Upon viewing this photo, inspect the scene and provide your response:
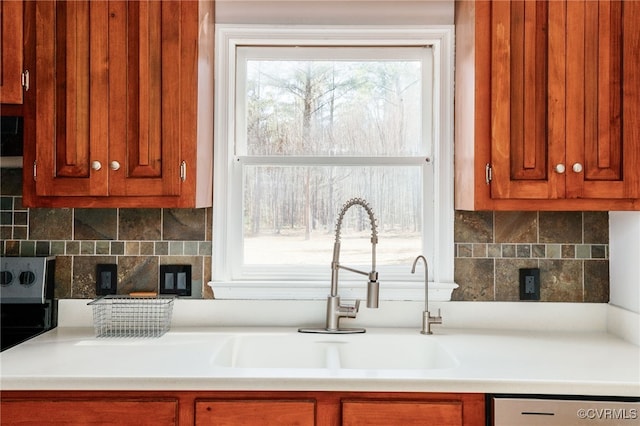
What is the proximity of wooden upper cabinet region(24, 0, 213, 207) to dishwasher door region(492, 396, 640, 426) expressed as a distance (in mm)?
1249

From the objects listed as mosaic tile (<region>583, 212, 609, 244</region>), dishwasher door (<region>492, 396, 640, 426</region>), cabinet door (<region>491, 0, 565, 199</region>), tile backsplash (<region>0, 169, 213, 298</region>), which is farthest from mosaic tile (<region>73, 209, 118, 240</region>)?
mosaic tile (<region>583, 212, 609, 244</region>)

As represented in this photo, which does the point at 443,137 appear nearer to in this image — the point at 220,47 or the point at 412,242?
the point at 412,242

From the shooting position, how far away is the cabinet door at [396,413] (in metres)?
1.74

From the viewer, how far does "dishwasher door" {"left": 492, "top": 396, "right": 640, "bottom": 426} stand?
1.71 metres

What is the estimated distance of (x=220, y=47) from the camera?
248 centimetres

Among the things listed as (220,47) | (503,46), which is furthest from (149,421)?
(503,46)

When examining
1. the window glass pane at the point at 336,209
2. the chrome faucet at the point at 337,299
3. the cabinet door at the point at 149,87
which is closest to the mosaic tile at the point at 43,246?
the cabinet door at the point at 149,87

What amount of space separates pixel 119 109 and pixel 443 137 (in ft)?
4.02

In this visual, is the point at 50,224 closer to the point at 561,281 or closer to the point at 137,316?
the point at 137,316

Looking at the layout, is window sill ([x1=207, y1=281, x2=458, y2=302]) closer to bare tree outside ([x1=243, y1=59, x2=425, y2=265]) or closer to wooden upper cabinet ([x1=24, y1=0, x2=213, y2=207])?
bare tree outside ([x1=243, y1=59, x2=425, y2=265])

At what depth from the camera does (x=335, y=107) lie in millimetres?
2559

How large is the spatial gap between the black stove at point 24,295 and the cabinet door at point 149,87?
0.47 metres

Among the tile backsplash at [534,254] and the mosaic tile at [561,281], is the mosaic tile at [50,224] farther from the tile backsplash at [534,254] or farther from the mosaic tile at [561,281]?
the mosaic tile at [561,281]

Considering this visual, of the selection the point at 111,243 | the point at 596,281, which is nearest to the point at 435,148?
the point at 596,281
